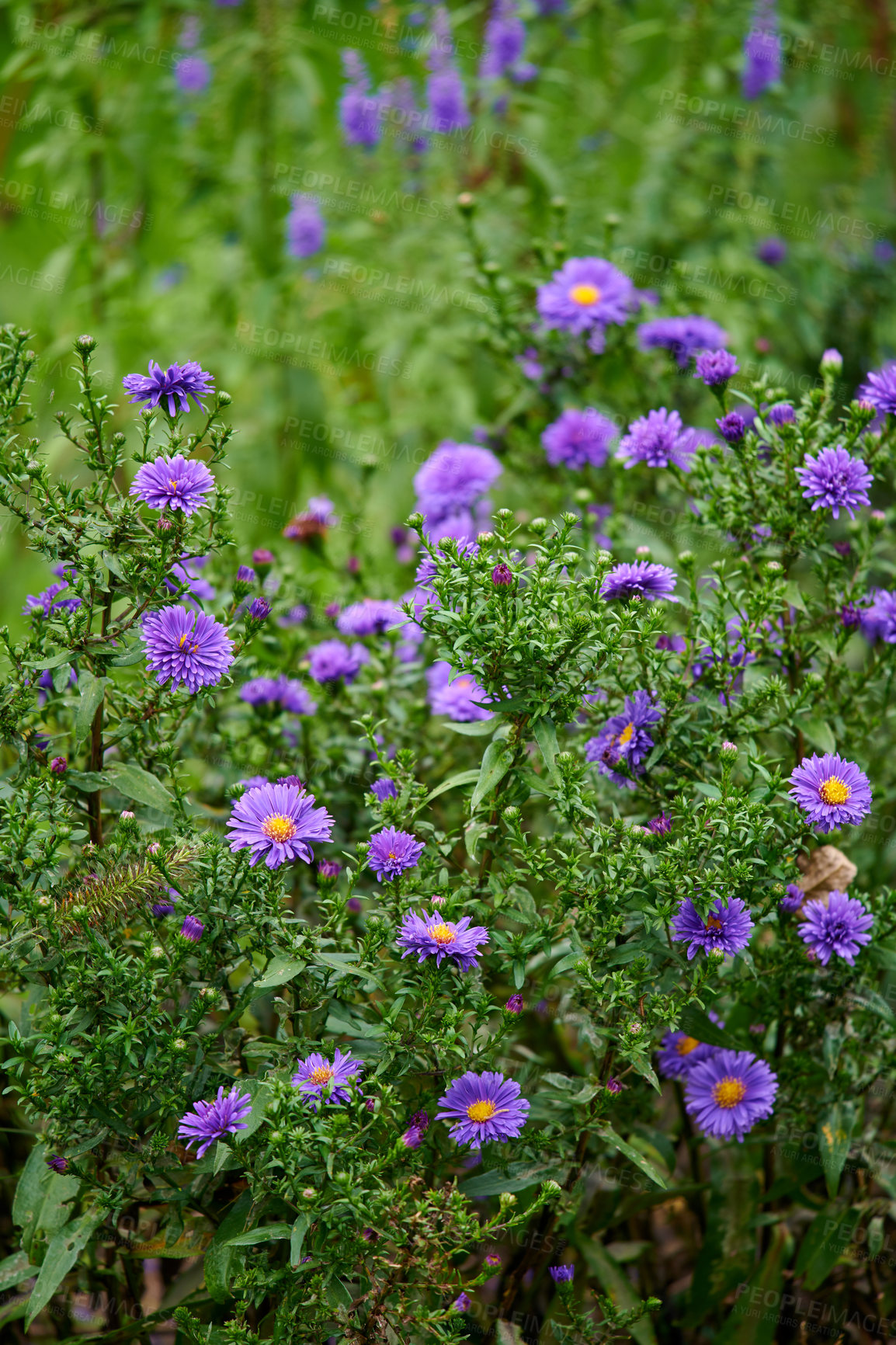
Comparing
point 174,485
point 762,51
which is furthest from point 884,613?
point 762,51

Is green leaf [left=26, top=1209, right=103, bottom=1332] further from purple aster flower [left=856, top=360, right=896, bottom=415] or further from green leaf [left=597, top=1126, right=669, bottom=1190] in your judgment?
purple aster flower [left=856, top=360, right=896, bottom=415]

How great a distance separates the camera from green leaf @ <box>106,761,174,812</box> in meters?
1.34

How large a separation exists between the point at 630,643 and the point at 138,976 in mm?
682

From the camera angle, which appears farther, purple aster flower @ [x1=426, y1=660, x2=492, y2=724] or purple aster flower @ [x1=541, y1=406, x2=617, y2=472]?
purple aster flower @ [x1=541, y1=406, x2=617, y2=472]

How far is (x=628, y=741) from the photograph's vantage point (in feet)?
4.84

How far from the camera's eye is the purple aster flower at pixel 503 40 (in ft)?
9.76

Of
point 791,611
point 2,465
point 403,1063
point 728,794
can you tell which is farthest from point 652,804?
point 2,465

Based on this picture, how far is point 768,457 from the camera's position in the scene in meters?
1.87

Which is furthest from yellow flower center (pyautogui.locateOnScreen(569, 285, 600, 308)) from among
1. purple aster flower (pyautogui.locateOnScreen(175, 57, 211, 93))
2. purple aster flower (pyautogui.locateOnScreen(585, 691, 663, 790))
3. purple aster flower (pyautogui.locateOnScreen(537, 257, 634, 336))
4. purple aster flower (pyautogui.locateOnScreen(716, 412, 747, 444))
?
purple aster flower (pyautogui.locateOnScreen(175, 57, 211, 93))

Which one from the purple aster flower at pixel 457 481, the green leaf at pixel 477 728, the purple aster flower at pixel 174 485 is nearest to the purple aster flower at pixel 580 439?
the purple aster flower at pixel 457 481

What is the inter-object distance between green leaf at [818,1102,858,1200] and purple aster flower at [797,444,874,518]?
2.56 feet

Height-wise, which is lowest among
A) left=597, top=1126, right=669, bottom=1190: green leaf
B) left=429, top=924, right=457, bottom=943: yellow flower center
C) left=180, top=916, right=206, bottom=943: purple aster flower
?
left=597, top=1126, right=669, bottom=1190: green leaf

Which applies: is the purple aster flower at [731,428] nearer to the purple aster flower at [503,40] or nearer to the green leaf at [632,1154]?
the green leaf at [632,1154]

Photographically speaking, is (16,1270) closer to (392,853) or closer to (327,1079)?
(327,1079)
